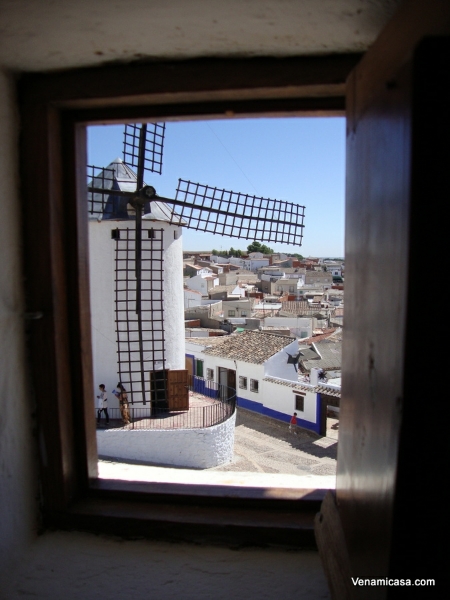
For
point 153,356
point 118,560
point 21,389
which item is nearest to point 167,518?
point 118,560

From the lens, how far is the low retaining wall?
7809mm

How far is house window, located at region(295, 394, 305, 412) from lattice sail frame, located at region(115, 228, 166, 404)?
4.75 m

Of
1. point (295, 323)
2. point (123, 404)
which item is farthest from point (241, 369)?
point (295, 323)

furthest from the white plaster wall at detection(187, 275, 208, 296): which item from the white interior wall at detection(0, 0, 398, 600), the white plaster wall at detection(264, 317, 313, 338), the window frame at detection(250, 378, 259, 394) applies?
the white interior wall at detection(0, 0, 398, 600)

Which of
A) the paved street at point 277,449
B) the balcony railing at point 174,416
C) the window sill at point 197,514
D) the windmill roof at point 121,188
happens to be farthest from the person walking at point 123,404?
the window sill at point 197,514

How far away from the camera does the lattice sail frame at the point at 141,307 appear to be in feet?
27.1

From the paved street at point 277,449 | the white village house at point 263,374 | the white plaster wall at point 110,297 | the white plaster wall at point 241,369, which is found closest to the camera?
the white plaster wall at point 110,297

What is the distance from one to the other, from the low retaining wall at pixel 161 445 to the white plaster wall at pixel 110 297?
97 centimetres

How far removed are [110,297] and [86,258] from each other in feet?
24.6

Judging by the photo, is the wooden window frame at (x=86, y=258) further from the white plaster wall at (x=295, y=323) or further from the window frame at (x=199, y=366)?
the white plaster wall at (x=295, y=323)

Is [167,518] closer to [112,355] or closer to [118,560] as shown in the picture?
[118,560]

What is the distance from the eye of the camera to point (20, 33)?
876 millimetres

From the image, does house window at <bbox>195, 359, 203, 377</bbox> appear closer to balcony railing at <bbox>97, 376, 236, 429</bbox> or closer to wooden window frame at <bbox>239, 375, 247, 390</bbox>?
wooden window frame at <bbox>239, 375, 247, 390</bbox>

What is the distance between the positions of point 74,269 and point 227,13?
2.18 ft
